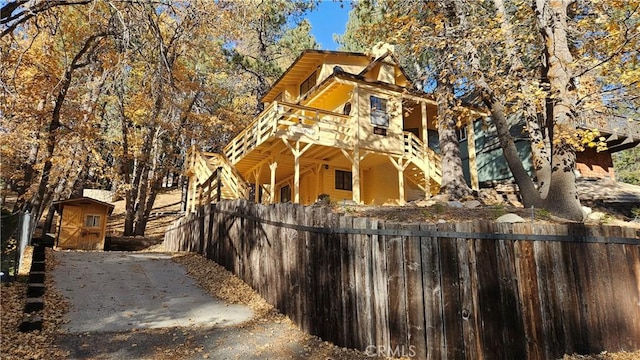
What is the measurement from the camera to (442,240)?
450 cm

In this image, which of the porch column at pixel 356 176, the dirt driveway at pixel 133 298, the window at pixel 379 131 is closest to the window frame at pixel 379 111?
the window at pixel 379 131

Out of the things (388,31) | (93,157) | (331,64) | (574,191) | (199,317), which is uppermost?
(331,64)

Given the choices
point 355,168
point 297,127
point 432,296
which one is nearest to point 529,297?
point 432,296

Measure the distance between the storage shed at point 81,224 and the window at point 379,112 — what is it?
40.7ft

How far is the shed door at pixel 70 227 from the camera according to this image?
49.0 ft

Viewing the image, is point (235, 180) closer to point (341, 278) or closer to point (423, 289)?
point (341, 278)

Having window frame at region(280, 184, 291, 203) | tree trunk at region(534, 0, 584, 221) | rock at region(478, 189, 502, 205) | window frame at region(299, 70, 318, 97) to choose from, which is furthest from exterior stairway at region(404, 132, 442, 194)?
tree trunk at region(534, 0, 584, 221)

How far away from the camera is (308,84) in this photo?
64.2ft

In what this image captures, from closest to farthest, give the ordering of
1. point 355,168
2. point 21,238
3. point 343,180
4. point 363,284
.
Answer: point 363,284 < point 21,238 < point 355,168 < point 343,180

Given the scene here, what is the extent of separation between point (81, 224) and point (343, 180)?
463 inches

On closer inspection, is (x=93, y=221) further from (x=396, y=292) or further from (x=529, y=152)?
(x=529, y=152)

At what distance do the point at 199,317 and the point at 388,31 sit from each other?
8945 millimetres

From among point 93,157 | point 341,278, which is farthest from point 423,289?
point 93,157

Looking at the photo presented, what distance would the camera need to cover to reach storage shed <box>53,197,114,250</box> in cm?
1502
